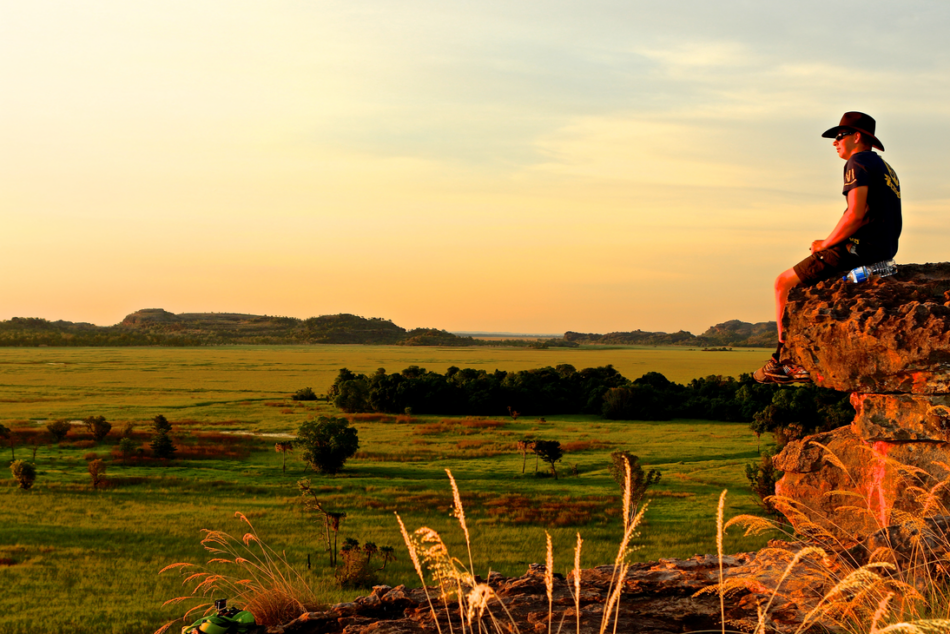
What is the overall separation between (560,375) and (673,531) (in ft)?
208

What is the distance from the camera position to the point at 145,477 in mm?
36469

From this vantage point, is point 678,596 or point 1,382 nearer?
point 678,596

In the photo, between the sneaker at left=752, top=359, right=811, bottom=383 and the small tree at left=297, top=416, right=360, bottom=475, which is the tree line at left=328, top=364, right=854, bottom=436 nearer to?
the small tree at left=297, top=416, right=360, bottom=475

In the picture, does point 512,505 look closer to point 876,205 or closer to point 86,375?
point 876,205

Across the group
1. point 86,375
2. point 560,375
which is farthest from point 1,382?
point 560,375

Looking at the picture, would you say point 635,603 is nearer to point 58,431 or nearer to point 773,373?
point 773,373

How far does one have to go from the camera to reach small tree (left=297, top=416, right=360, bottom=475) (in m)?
40.0

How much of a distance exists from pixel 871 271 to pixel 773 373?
1.75 m

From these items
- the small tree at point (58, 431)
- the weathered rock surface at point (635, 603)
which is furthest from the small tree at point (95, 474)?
the weathered rock surface at point (635, 603)

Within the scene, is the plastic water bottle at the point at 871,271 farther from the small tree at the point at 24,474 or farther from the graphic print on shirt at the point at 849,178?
the small tree at the point at 24,474

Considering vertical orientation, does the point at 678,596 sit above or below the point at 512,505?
above

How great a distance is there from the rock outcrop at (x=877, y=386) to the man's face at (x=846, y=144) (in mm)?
1519

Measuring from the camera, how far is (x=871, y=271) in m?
8.32

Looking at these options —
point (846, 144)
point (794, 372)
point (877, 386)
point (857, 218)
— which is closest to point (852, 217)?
point (857, 218)
